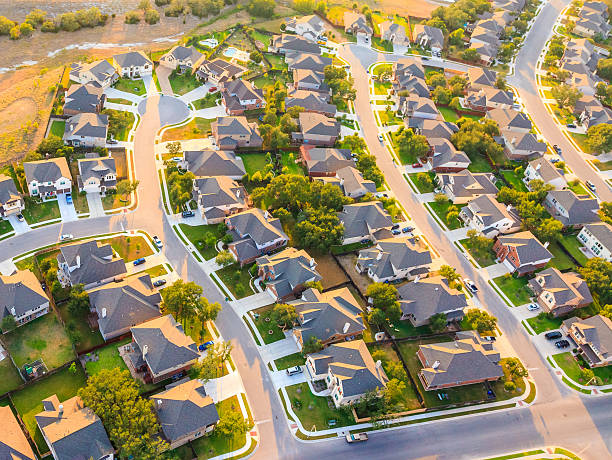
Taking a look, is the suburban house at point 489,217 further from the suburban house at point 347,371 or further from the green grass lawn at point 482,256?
the suburban house at point 347,371

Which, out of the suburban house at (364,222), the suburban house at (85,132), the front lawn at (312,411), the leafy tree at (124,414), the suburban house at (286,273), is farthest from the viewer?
the suburban house at (85,132)

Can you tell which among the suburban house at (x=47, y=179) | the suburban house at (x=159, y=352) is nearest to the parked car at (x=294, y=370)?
the suburban house at (x=159, y=352)

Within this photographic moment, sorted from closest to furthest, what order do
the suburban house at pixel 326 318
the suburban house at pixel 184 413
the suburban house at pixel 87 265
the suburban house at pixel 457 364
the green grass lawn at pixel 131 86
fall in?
the suburban house at pixel 184 413
the suburban house at pixel 457 364
the suburban house at pixel 326 318
the suburban house at pixel 87 265
the green grass lawn at pixel 131 86

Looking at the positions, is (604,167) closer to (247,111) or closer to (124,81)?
(247,111)

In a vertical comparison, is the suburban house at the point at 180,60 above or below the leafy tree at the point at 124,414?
above

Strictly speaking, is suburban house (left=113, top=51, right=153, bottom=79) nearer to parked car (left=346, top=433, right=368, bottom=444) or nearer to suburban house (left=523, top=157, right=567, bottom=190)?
suburban house (left=523, top=157, right=567, bottom=190)

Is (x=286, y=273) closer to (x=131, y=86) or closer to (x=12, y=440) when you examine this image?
(x=12, y=440)

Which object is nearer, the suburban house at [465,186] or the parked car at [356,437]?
the parked car at [356,437]
